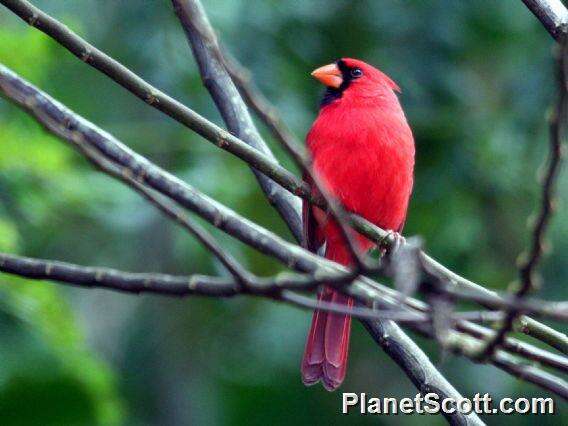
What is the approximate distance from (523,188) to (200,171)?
1832 millimetres

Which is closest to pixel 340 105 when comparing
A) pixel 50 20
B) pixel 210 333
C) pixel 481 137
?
pixel 50 20

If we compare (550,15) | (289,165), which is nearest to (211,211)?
(550,15)

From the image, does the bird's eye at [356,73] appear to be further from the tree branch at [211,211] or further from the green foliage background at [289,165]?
the tree branch at [211,211]

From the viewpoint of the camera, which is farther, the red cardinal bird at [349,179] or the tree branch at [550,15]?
the red cardinal bird at [349,179]

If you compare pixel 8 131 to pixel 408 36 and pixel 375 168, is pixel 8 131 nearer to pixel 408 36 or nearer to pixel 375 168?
pixel 375 168

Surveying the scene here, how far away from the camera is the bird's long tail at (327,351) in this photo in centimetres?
357

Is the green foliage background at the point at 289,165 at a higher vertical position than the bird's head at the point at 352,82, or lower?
higher

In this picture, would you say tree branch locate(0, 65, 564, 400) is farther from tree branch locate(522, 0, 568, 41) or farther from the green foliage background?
the green foliage background

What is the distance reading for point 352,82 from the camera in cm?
439

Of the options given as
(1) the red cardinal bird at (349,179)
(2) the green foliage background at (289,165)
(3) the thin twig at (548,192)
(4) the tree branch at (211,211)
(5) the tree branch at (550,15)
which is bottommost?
(3) the thin twig at (548,192)

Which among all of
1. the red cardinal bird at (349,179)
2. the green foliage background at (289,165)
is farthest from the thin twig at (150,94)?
the green foliage background at (289,165)

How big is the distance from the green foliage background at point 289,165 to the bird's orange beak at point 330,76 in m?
1.57

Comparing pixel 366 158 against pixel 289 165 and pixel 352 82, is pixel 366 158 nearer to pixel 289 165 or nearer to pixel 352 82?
pixel 352 82

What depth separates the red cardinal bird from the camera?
3674 millimetres
